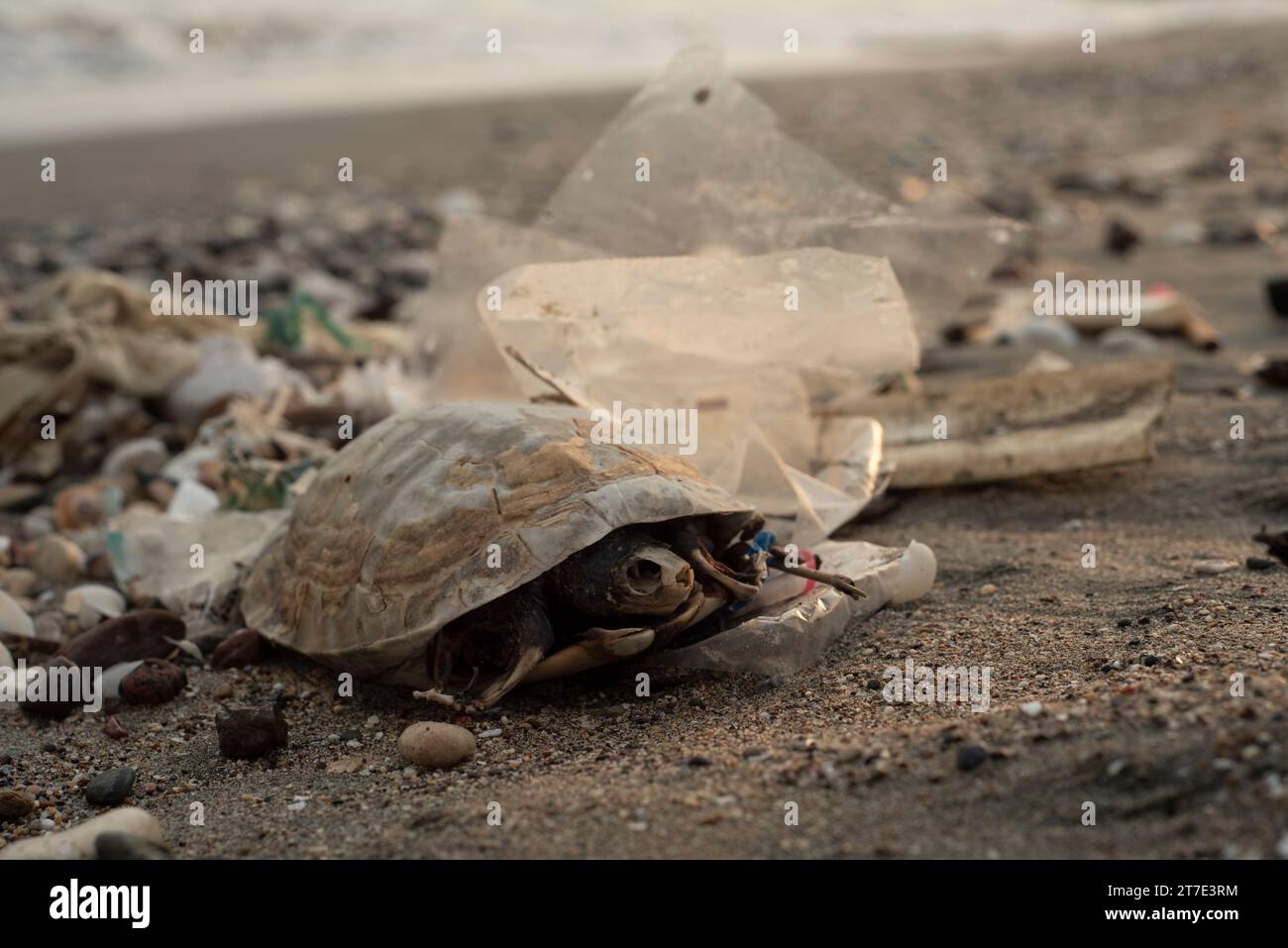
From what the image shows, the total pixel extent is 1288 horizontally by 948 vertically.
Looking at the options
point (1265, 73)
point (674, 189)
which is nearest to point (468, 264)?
point (674, 189)

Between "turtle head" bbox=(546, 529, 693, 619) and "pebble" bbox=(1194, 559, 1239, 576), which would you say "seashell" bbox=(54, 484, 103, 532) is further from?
"pebble" bbox=(1194, 559, 1239, 576)

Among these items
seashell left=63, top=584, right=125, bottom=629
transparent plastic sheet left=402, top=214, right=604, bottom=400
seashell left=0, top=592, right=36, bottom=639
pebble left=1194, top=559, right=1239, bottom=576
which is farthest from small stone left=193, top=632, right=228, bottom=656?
pebble left=1194, top=559, right=1239, bottom=576

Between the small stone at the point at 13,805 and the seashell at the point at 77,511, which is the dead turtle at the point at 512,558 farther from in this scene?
the seashell at the point at 77,511

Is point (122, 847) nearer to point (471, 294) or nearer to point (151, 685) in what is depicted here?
point (151, 685)

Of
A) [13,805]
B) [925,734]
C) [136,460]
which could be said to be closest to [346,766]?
[13,805]

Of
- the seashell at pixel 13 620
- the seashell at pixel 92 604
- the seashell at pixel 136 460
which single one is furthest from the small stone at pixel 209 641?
the seashell at pixel 136 460

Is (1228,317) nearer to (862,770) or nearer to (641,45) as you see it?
(862,770)

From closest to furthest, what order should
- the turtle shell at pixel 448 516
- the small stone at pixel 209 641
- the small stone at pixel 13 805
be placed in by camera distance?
the small stone at pixel 13 805, the turtle shell at pixel 448 516, the small stone at pixel 209 641

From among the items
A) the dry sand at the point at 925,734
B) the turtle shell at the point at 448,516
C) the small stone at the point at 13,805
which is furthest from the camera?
the turtle shell at the point at 448,516
